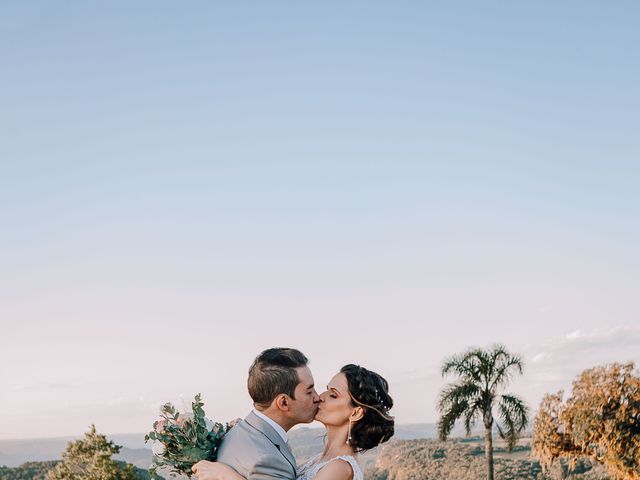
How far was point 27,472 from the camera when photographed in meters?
70.2

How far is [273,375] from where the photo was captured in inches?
259

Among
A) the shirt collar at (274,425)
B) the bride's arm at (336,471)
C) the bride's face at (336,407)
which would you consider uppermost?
the bride's face at (336,407)

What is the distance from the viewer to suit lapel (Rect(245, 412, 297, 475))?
6.34 m

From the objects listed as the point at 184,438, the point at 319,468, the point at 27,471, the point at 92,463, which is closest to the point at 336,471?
the point at 319,468

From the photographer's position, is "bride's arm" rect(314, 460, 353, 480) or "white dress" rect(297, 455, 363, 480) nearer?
"bride's arm" rect(314, 460, 353, 480)

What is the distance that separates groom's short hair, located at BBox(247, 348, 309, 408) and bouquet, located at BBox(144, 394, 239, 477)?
1.97ft

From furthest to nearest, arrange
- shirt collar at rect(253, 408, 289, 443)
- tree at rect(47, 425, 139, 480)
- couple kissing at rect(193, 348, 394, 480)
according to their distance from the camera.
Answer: tree at rect(47, 425, 139, 480)
shirt collar at rect(253, 408, 289, 443)
couple kissing at rect(193, 348, 394, 480)

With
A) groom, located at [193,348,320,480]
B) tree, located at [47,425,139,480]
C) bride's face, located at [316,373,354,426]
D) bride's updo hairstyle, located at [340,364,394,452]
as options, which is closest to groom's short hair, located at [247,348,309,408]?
groom, located at [193,348,320,480]

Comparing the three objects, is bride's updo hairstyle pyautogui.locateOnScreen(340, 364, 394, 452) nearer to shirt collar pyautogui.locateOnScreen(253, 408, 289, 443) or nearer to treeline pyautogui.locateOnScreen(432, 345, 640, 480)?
shirt collar pyautogui.locateOnScreen(253, 408, 289, 443)

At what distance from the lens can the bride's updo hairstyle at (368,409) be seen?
24.3 feet

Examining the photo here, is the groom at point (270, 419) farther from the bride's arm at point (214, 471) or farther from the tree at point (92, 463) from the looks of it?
the tree at point (92, 463)

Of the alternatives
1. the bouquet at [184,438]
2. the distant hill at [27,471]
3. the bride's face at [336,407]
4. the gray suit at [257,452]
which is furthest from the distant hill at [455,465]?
the gray suit at [257,452]

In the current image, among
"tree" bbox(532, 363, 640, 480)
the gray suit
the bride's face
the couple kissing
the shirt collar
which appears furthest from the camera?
"tree" bbox(532, 363, 640, 480)

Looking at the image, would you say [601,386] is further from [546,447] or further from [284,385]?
[284,385]
